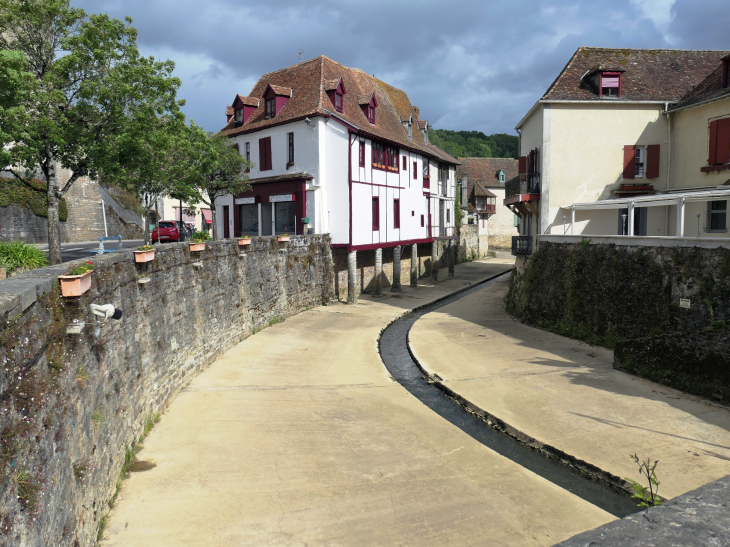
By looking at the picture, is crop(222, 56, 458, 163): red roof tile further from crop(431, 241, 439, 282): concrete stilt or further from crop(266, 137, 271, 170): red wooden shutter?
crop(431, 241, 439, 282): concrete stilt

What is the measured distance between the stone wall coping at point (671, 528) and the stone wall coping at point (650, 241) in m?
12.5

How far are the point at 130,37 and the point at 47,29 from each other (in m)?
2.23

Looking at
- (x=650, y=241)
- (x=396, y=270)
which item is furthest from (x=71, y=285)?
(x=396, y=270)

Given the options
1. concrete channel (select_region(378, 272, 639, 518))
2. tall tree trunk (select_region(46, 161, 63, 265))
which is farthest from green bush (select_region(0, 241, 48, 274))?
concrete channel (select_region(378, 272, 639, 518))

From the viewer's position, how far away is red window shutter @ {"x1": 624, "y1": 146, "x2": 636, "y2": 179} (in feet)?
69.2

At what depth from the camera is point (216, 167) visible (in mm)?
23703

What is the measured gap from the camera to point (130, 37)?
15.7 m

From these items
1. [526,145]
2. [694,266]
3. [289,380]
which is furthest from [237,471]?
[526,145]

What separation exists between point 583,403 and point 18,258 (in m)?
12.7

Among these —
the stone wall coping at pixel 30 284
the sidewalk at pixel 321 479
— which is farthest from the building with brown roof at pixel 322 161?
the stone wall coping at pixel 30 284

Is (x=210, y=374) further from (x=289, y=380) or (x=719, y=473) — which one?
(x=719, y=473)

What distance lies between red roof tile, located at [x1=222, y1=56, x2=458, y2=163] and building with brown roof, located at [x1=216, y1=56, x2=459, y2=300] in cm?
7

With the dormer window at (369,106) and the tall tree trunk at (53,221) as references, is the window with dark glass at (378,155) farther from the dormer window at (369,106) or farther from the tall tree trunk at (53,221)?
the tall tree trunk at (53,221)

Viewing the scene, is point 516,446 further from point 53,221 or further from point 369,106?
point 369,106
